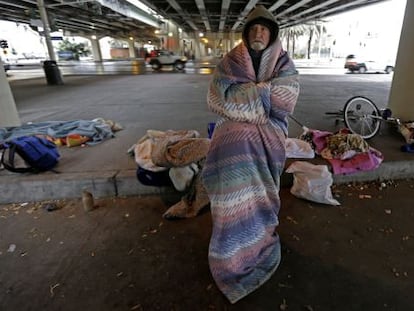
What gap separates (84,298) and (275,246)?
128 centimetres

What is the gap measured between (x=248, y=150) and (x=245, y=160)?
0.06 m

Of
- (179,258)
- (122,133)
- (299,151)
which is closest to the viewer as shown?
(179,258)

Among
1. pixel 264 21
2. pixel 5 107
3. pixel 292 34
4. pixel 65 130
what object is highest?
pixel 292 34

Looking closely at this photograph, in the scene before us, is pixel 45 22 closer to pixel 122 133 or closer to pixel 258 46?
pixel 122 133

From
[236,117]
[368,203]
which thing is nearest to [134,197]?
[236,117]

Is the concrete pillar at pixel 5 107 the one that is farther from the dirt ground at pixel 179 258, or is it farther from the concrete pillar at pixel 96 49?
the concrete pillar at pixel 96 49

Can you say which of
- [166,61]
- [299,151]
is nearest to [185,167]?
[299,151]

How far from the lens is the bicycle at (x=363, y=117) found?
3715 mm

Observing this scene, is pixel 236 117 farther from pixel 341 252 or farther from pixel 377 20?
pixel 377 20

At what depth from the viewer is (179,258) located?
6.42ft

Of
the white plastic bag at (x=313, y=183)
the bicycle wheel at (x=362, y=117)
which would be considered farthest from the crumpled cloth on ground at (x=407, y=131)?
the white plastic bag at (x=313, y=183)

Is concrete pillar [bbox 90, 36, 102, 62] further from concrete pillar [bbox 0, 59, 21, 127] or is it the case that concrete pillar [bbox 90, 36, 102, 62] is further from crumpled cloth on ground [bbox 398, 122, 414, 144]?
crumpled cloth on ground [bbox 398, 122, 414, 144]

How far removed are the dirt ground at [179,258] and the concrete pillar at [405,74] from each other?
203 cm

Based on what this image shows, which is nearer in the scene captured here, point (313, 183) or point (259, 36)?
point (259, 36)
